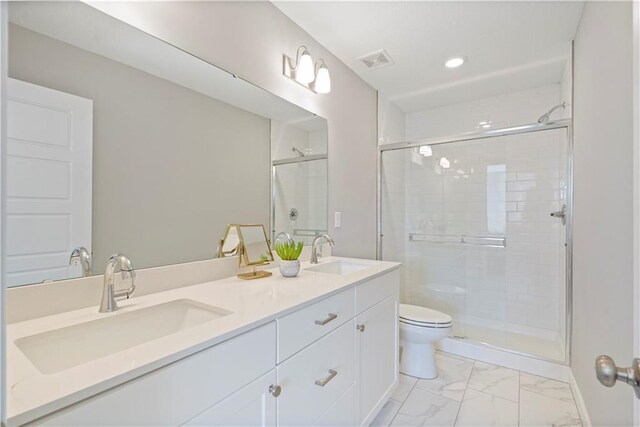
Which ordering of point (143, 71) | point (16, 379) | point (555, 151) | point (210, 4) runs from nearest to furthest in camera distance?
point (16, 379) < point (143, 71) < point (210, 4) < point (555, 151)

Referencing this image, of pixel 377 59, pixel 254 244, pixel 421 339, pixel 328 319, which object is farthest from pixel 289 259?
pixel 377 59

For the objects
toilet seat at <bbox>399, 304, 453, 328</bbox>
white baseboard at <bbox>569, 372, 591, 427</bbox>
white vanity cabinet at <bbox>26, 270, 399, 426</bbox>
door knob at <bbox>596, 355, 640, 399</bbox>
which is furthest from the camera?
toilet seat at <bbox>399, 304, 453, 328</bbox>

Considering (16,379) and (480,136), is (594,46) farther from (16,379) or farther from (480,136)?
(16,379)

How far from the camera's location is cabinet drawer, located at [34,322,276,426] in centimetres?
57

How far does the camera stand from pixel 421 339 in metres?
2.05

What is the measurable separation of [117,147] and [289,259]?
0.86 metres

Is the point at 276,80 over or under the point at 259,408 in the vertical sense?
over

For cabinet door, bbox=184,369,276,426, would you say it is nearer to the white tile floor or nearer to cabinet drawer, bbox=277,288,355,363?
cabinet drawer, bbox=277,288,355,363

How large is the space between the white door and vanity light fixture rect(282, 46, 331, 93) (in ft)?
3.58

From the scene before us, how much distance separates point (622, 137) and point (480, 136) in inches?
59.6

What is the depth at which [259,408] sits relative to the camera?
877 mm

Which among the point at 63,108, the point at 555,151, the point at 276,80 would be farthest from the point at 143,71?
the point at 555,151

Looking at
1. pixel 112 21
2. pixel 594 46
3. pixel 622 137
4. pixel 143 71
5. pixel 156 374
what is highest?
pixel 594 46

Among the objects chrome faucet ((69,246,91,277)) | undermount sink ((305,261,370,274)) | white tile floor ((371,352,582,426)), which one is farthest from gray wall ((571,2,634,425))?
Answer: chrome faucet ((69,246,91,277))
